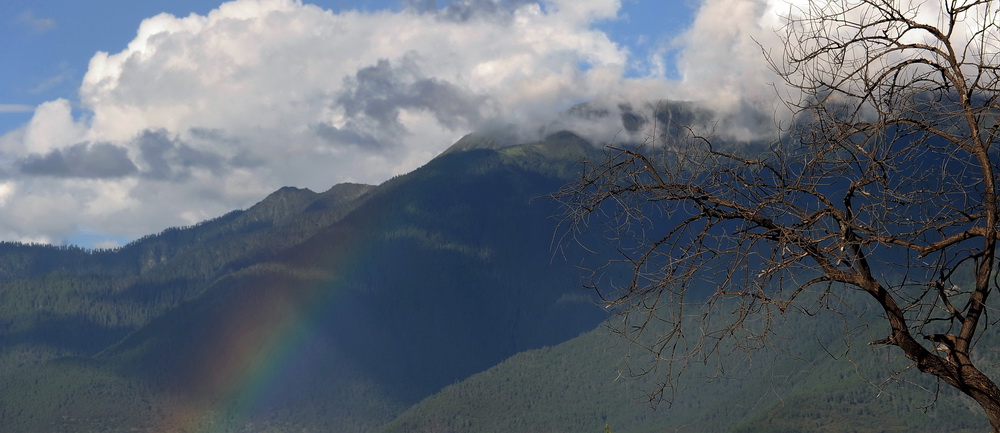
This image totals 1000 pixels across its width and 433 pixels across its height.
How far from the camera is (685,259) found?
11.1 meters

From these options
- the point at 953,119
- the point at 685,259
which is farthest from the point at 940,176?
the point at 685,259

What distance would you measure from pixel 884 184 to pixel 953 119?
851mm

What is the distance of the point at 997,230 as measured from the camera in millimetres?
10430

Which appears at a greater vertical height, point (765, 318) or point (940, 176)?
point (940, 176)

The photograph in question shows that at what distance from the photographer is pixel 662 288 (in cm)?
1088

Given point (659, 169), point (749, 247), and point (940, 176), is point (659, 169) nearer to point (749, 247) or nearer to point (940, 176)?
point (749, 247)

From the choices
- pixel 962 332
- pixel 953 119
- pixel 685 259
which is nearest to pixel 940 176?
pixel 953 119

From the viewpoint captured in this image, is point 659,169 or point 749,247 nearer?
point 749,247

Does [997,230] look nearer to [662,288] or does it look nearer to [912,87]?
[912,87]

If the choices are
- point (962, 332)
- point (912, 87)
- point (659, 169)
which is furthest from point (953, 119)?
point (659, 169)

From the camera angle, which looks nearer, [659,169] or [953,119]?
[953,119]

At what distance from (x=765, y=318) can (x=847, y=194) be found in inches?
52.5

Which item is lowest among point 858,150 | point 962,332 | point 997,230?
point 962,332

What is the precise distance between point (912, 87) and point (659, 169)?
7.95 ft
